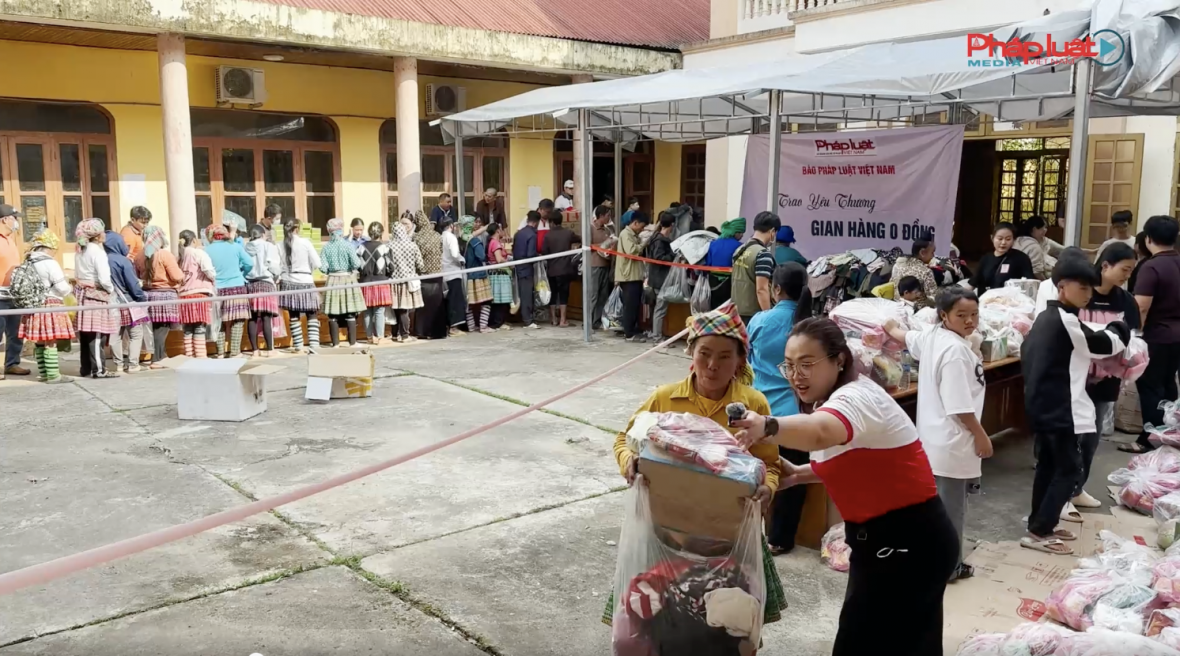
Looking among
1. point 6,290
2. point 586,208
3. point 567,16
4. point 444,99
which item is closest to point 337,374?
point 6,290

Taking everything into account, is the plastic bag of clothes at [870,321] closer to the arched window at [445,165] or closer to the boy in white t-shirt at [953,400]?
the boy in white t-shirt at [953,400]

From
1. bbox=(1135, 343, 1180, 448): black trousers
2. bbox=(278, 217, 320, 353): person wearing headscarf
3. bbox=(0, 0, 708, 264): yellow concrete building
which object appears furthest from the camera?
bbox=(0, 0, 708, 264): yellow concrete building

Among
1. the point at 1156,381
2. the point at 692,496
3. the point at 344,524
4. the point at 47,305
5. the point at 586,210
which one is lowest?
the point at 344,524

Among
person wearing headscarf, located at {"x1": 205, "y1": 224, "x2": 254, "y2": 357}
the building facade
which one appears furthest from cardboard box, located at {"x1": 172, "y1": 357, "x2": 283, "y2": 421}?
the building facade

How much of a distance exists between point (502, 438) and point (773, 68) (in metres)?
5.46

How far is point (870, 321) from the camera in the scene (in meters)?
5.44

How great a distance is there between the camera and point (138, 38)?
42.4 ft

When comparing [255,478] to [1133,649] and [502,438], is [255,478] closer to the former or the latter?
[502,438]

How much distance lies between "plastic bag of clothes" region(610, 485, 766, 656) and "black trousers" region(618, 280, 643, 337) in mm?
8541

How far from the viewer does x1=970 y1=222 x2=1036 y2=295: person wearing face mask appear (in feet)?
26.1

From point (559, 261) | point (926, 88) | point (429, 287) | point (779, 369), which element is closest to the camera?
point (779, 369)

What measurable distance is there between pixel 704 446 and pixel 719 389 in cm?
52

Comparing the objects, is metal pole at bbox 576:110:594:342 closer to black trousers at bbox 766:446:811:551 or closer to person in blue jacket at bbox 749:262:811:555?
person in blue jacket at bbox 749:262:811:555

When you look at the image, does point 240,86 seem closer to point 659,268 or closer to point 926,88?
point 659,268
